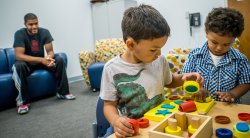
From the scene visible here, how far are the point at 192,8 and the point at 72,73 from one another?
8.89ft

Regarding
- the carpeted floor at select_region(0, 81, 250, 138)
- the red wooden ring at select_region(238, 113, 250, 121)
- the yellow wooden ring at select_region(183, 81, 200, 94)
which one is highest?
the yellow wooden ring at select_region(183, 81, 200, 94)

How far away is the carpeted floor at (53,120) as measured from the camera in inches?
88.0

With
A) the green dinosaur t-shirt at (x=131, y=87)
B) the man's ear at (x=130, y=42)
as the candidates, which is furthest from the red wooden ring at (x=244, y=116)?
the man's ear at (x=130, y=42)

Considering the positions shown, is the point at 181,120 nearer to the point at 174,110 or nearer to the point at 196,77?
the point at 174,110

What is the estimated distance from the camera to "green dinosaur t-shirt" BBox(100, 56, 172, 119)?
0.91 meters

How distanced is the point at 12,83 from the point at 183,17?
2.49m

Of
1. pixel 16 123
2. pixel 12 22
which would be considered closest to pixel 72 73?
pixel 12 22

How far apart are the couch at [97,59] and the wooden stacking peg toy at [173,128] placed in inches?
114

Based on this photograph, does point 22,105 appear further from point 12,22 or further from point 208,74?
point 208,74

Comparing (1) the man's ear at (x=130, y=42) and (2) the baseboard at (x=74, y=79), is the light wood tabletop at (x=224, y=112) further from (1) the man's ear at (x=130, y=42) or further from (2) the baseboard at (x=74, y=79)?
(2) the baseboard at (x=74, y=79)

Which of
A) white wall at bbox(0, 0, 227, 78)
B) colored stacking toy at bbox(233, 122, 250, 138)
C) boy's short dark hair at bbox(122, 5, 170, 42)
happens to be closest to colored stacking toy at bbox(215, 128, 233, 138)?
colored stacking toy at bbox(233, 122, 250, 138)

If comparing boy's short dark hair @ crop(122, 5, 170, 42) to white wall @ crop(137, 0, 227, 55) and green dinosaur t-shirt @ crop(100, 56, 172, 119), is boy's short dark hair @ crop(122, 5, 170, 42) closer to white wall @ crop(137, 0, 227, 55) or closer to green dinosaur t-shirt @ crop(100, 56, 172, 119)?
green dinosaur t-shirt @ crop(100, 56, 172, 119)

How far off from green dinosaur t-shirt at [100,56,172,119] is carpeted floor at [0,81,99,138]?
1.28 metres

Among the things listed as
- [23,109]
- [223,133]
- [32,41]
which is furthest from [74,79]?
[223,133]
